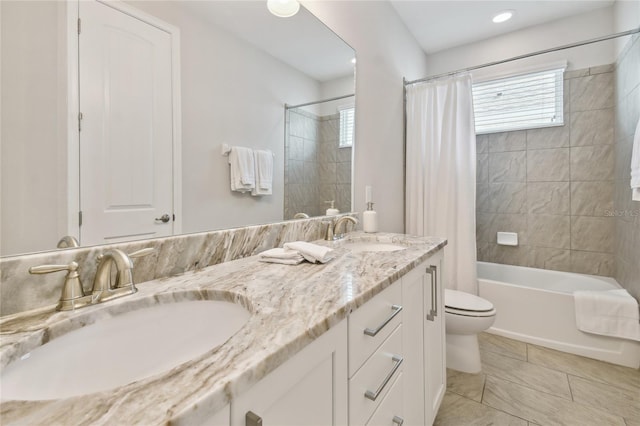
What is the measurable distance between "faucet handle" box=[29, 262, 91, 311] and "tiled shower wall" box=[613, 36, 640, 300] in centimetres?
285

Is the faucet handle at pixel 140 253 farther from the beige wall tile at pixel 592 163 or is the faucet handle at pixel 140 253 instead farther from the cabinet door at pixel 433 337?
the beige wall tile at pixel 592 163

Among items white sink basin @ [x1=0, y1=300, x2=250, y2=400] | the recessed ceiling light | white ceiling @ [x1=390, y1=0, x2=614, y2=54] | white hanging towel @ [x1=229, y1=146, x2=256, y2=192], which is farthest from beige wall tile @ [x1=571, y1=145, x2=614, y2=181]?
white sink basin @ [x1=0, y1=300, x2=250, y2=400]

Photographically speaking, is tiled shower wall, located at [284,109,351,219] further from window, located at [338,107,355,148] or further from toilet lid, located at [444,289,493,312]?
toilet lid, located at [444,289,493,312]

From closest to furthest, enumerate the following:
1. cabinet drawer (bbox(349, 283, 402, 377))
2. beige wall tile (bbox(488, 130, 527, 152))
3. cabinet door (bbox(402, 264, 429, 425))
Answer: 1. cabinet drawer (bbox(349, 283, 402, 377))
2. cabinet door (bbox(402, 264, 429, 425))
3. beige wall tile (bbox(488, 130, 527, 152))

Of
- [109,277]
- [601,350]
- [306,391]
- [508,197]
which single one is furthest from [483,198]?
[109,277]

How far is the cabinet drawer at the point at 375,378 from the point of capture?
2.27 feet

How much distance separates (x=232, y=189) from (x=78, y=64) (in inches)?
22.2

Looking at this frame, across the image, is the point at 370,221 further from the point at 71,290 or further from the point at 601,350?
the point at 601,350

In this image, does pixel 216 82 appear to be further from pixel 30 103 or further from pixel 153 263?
pixel 153 263

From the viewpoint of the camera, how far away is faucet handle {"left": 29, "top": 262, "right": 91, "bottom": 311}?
621 millimetres

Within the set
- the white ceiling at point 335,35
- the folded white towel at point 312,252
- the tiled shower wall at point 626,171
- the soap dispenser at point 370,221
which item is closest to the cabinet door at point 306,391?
the folded white towel at point 312,252

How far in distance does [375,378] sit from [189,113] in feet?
3.22

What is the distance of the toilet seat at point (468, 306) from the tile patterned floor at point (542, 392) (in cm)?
40

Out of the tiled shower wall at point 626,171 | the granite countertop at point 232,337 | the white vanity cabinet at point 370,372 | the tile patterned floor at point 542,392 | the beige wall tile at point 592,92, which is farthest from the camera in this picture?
the beige wall tile at point 592,92
